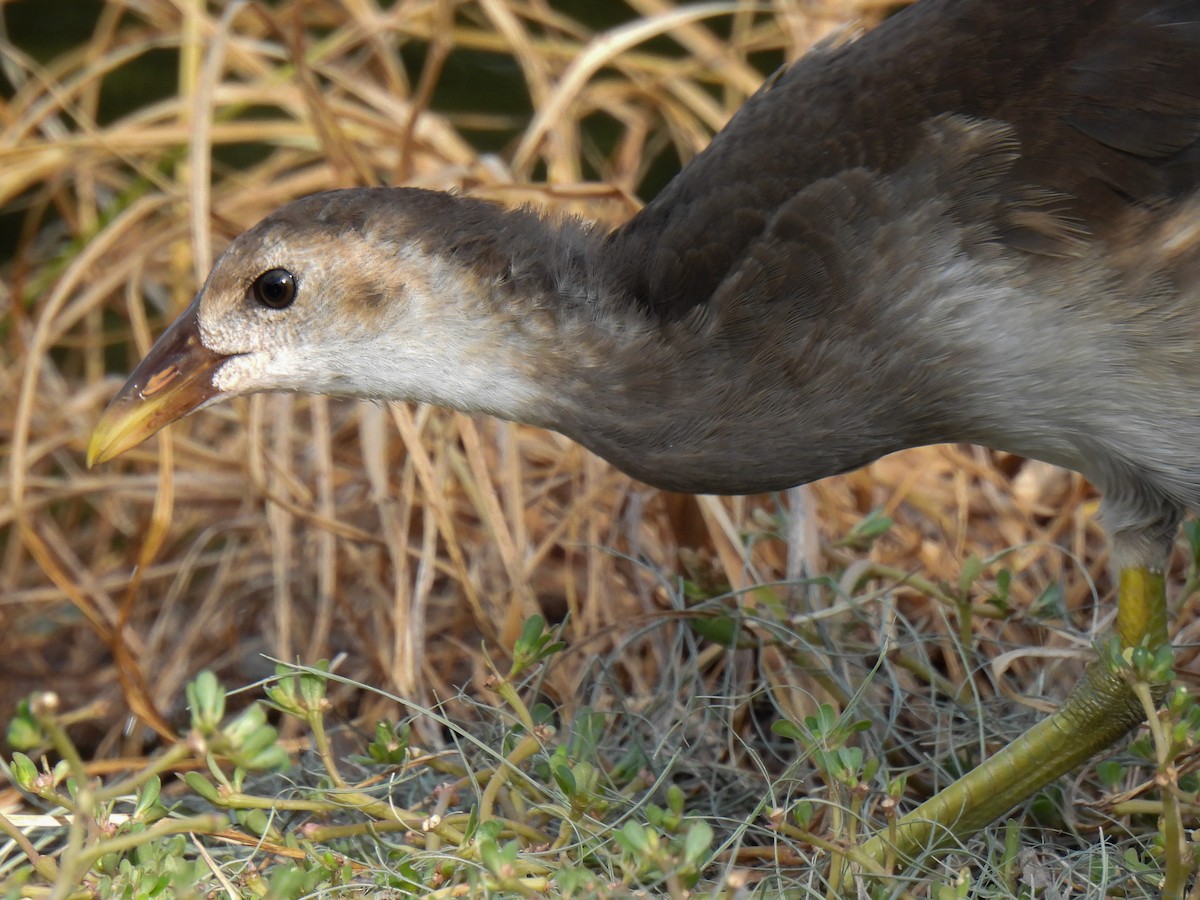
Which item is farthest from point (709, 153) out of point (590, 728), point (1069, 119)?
point (590, 728)

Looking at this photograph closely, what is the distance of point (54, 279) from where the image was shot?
11.4 ft

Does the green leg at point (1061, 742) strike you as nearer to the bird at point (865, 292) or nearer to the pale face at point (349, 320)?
the bird at point (865, 292)

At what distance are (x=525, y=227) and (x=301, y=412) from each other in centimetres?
164

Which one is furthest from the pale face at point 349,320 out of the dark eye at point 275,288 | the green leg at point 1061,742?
the green leg at point 1061,742

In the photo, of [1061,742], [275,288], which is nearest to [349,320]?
[275,288]

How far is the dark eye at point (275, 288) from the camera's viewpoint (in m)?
2.12

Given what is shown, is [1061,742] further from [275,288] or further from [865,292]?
[275,288]

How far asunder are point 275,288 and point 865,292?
2.72ft

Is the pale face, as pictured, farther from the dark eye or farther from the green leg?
the green leg

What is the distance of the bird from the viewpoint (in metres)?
1.91

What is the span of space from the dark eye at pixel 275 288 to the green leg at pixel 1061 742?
44.5 inches

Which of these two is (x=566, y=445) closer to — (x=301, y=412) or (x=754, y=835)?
(x=301, y=412)

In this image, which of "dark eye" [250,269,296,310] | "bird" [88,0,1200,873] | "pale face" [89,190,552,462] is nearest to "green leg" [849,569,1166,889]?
"bird" [88,0,1200,873]

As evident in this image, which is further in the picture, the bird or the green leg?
the green leg
